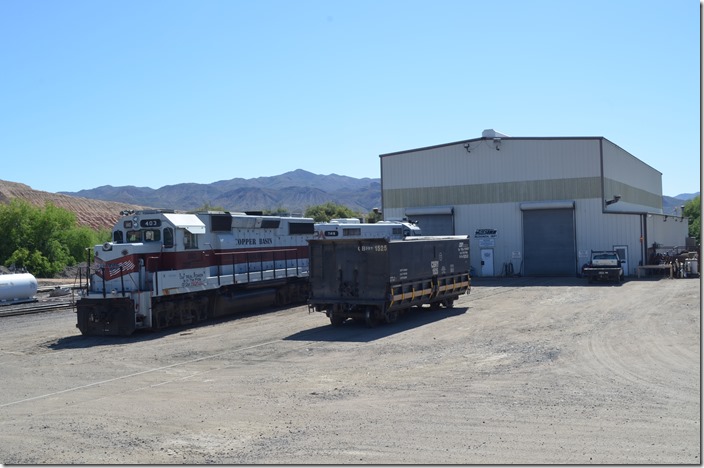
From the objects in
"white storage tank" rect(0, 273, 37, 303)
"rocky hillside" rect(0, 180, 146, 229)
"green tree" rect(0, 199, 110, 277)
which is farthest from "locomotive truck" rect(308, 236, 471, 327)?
"rocky hillside" rect(0, 180, 146, 229)

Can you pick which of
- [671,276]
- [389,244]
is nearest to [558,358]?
[389,244]

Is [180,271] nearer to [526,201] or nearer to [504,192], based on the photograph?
[504,192]

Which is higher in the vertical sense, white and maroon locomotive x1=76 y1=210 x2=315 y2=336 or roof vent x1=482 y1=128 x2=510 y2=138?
roof vent x1=482 y1=128 x2=510 y2=138

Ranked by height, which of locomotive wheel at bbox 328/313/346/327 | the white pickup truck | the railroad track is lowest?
the railroad track

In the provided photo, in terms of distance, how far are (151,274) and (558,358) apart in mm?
12955

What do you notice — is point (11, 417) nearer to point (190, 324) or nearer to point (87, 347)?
point (87, 347)

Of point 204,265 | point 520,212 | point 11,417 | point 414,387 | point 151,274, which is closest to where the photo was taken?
point 11,417

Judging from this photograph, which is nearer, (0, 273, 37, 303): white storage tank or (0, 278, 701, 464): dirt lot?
(0, 278, 701, 464): dirt lot

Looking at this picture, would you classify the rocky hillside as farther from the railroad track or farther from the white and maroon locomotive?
the white and maroon locomotive

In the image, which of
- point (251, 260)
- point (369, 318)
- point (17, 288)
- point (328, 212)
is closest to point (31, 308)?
point (17, 288)

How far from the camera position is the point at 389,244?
68.0 ft

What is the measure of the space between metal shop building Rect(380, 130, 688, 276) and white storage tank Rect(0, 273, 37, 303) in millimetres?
24823

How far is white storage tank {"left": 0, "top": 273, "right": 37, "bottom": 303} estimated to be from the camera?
1267 inches

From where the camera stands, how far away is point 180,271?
22.3 meters
